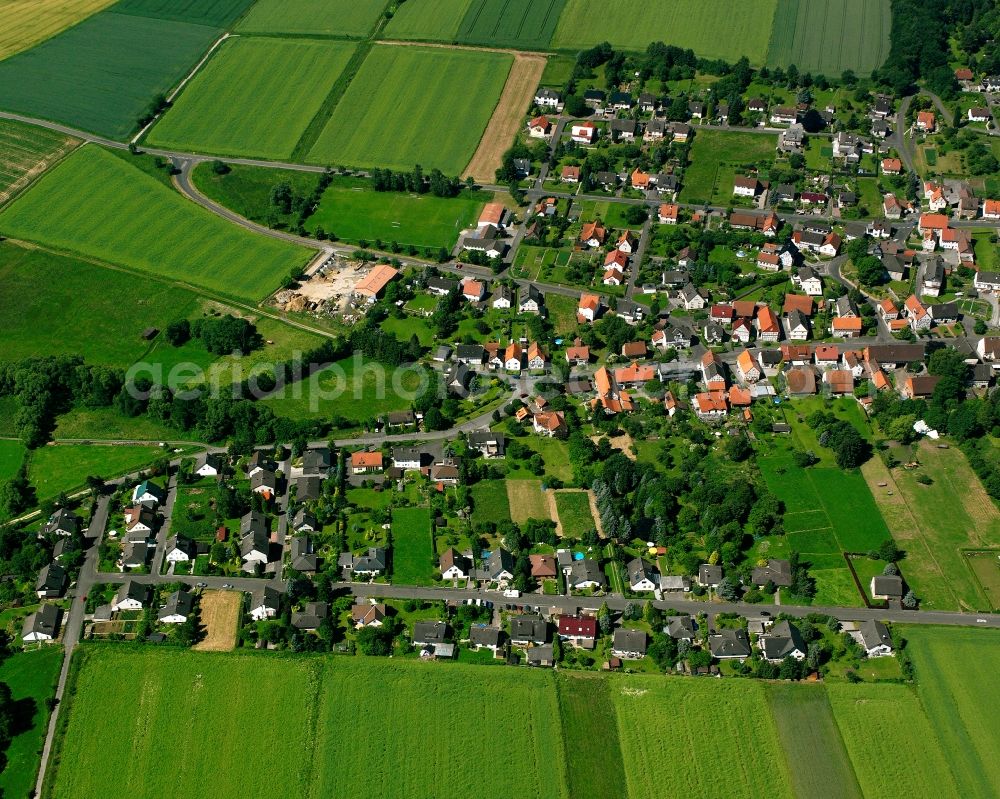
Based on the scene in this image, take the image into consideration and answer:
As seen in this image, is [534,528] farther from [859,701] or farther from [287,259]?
[287,259]

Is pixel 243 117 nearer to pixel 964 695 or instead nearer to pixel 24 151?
pixel 24 151

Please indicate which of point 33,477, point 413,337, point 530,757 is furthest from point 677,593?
point 33,477

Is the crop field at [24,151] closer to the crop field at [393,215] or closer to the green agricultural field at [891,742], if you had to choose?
the crop field at [393,215]

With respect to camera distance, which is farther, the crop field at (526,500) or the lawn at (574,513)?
the crop field at (526,500)

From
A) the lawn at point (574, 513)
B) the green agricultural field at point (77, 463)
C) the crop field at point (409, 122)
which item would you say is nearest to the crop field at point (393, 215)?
the crop field at point (409, 122)

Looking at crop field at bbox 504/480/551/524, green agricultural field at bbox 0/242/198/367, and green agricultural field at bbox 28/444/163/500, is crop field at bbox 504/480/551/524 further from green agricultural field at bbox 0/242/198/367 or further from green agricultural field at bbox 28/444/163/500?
green agricultural field at bbox 0/242/198/367

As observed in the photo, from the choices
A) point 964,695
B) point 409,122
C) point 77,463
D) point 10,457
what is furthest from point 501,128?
point 964,695
